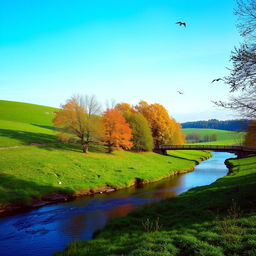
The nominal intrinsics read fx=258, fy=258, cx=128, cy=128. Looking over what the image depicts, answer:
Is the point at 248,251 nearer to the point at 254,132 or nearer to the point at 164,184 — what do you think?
the point at 254,132

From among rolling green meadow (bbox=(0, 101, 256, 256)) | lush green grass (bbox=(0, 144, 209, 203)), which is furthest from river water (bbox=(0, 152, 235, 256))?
lush green grass (bbox=(0, 144, 209, 203))

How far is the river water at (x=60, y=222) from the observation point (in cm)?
1746

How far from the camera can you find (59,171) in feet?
123

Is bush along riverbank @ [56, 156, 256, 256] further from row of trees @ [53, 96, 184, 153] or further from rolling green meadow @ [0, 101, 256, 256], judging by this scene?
row of trees @ [53, 96, 184, 153]

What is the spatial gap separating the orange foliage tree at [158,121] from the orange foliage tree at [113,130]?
21.3 metres

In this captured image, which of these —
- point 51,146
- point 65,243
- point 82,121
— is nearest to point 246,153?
point 82,121

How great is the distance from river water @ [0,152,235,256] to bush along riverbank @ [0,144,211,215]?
7.40ft

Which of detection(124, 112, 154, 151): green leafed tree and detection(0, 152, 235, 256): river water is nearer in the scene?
detection(0, 152, 235, 256): river water

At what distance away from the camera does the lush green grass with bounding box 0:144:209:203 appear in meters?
30.7

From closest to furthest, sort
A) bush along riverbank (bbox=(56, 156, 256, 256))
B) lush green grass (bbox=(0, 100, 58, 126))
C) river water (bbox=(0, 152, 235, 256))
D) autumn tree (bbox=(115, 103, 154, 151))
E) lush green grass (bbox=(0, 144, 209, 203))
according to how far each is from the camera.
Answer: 1. bush along riverbank (bbox=(56, 156, 256, 256))
2. river water (bbox=(0, 152, 235, 256))
3. lush green grass (bbox=(0, 144, 209, 203))
4. autumn tree (bbox=(115, 103, 154, 151))
5. lush green grass (bbox=(0, 100, 58, 126))

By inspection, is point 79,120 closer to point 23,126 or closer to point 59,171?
point 59,171

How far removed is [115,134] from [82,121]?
909cm

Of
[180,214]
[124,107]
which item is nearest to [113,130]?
[124,107]

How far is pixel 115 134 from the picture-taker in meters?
57.1
